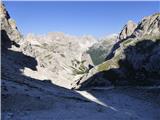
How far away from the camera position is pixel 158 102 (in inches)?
2960

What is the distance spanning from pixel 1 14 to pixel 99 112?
156021mm

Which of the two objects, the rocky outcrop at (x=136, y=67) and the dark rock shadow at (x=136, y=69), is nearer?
the dark rock shadow at (x=136, y=69)

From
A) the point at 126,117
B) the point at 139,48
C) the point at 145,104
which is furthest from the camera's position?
the point at 139,48

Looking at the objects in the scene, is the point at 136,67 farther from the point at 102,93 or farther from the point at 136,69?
the point at 102,93

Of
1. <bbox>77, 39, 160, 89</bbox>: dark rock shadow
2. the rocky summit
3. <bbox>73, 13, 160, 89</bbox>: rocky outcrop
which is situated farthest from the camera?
<bbox>73, 13, 160, 89</bbox>: rocky outcrop

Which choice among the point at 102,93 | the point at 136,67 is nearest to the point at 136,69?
the point at 136,67

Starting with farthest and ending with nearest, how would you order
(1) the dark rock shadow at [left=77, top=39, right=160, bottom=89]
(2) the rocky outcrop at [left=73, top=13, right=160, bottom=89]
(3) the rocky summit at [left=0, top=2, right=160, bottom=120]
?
(2) the rocky outcrop at [left=73, top=13, right=160, bottom=89]
(1) the dark rock shadow at [left=77, top=39, right=160, bottom=89]
(3) the rocky summit at [left=0, top=2, right=160, bottom=120]

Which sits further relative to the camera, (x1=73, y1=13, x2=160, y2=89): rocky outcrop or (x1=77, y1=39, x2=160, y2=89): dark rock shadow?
(x1=73, y1=13, x2=160, y2=89): rocky outcrop

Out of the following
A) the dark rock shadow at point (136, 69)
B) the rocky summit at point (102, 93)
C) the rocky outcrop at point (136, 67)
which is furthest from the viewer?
the rocky outcrop at point (136, 67)

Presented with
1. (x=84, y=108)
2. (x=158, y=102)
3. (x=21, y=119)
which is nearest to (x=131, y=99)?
(x=158, y=102)

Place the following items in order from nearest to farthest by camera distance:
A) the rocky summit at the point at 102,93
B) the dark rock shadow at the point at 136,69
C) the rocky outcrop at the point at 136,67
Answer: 1. the rocky summit at the point at 102,93
2. the dark rock shadow at the point at 136,69
3. the rocky outcrop at the point at 136,67

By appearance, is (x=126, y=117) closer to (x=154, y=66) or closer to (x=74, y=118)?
(x=74, y=118)

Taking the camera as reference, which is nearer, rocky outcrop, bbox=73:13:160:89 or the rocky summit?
the rocky summit

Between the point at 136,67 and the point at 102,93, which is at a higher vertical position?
the point at 136,67
